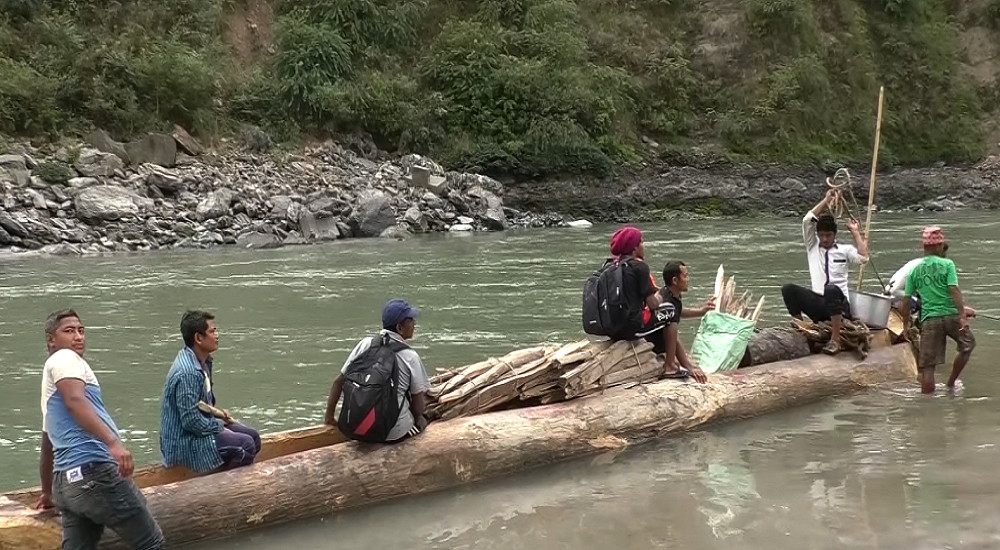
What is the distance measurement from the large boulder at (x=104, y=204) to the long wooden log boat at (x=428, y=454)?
674 inches

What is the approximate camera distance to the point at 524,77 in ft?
103

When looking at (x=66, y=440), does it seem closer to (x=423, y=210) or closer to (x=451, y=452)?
(x=451, y=452)

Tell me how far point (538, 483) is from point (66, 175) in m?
19.3

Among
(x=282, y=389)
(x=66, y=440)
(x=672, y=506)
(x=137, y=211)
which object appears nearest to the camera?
(x=66, y=440)

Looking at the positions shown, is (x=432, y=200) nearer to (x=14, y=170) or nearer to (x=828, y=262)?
(x=14, y=170)

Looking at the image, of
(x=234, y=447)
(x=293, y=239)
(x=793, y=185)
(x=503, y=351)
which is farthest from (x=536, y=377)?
(x=793, y=185)

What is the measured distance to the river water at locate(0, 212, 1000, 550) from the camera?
204 inches

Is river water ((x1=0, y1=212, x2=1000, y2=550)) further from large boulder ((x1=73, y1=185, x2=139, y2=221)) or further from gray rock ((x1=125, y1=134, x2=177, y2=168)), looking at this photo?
gray rock ((x1=125, y1=134, x2=177, y2=168))

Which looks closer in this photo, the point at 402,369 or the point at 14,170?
the point at 402,369

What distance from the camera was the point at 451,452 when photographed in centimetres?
584

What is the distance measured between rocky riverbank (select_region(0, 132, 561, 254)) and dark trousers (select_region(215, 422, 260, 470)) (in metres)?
16.0

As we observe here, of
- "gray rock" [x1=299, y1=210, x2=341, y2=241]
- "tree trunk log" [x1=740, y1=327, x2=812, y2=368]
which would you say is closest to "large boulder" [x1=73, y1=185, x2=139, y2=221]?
"gray rock" [x1=299, y1=210, x2=341, y2=241]

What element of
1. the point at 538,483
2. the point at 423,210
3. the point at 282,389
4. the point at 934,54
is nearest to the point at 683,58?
the point at 934,54

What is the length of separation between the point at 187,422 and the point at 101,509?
880mm
